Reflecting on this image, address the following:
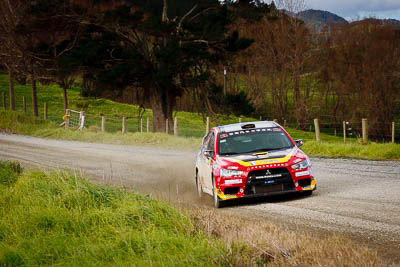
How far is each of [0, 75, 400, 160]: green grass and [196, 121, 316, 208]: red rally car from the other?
390 inches

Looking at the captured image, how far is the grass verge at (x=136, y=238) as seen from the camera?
5.77 m

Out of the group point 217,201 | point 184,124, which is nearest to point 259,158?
point 217,201

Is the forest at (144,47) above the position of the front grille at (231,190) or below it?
above

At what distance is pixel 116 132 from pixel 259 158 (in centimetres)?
3121

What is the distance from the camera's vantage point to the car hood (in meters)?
10.8

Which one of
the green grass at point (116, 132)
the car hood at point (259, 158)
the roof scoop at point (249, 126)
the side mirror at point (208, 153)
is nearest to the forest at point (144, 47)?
the green grass at point (116, 132)

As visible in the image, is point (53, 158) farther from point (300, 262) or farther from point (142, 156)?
point (300, 262)

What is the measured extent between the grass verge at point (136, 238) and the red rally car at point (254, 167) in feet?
6.65

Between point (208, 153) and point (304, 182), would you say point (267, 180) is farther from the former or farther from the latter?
point (208, 153)

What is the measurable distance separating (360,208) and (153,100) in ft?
96.5

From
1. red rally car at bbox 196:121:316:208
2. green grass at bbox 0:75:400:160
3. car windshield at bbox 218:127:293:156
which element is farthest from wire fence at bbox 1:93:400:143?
red rally car at bbox 196:121:316:208

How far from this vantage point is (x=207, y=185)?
11953 mm

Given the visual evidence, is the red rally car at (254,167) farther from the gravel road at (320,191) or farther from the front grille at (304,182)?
the gravel road at (320,191)

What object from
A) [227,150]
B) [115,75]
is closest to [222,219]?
[227,150]
